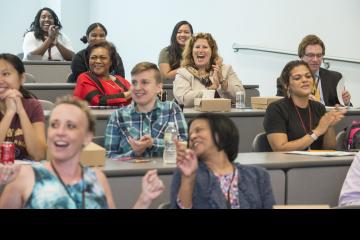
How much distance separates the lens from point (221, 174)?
2979 mm

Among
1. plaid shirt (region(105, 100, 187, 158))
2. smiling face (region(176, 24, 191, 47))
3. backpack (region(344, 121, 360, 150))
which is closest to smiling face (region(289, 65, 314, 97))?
backpack (region(344, 121, 360, 150))

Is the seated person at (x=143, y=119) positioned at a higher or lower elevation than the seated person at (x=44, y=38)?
lower

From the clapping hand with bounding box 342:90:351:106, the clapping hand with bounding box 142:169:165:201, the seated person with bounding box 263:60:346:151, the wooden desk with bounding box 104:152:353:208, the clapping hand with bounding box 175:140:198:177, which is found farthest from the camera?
the clapping hand with bounding box 342:90:351:106

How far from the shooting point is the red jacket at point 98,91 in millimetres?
5145

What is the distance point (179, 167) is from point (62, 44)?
582 cm

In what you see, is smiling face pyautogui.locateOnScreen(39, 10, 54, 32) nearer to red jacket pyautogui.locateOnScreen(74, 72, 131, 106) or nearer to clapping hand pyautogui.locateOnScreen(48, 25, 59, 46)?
clapping hand pyautogui.locateOnScreen(48, 25, 59, 46)

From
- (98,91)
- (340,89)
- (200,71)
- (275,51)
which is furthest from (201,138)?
(275,51)

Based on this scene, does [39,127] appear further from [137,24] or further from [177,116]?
[137,24]

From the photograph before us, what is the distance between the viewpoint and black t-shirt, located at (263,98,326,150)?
428 centimetres

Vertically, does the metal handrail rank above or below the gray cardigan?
above

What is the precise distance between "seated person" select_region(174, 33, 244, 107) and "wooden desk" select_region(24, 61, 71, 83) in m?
2.26

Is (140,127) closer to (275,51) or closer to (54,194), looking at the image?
(54,194)

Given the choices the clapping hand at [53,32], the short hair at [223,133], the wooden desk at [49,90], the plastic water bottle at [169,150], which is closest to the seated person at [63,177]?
the short hair at [223,133]

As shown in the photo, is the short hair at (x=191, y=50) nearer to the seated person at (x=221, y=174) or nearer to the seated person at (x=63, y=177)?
the seated person at (x=221, y=174)
